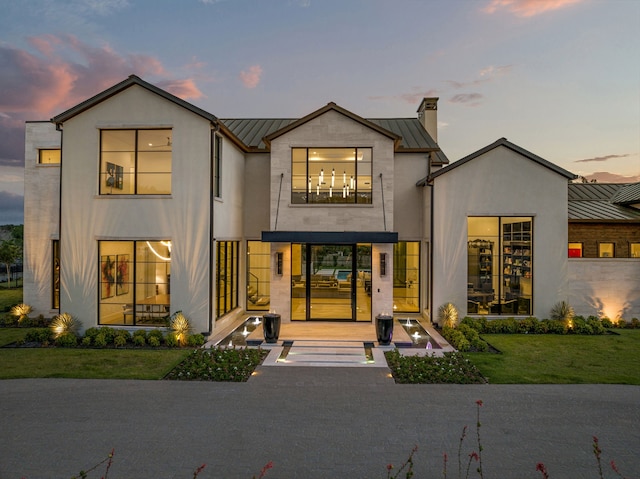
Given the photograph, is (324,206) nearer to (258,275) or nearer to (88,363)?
(258,275)

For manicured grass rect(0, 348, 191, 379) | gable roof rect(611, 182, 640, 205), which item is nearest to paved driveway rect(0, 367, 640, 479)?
manicured grass rect(0, 348, 191, 379)

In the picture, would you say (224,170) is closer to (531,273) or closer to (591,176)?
(531,273)

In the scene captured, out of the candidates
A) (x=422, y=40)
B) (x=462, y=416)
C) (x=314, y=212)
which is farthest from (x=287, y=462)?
(x=422, y=40)

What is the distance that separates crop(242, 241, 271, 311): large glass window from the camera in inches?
595

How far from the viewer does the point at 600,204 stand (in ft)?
55.9

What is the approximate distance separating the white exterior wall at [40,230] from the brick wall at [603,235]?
21.3 m

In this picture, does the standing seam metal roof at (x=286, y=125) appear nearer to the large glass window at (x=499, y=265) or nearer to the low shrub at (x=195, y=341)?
the large glass window at (x=499, y=265)

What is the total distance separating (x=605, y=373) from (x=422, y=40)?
1716 cm

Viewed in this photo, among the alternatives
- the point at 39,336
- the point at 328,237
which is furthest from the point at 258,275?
the point at 39,336

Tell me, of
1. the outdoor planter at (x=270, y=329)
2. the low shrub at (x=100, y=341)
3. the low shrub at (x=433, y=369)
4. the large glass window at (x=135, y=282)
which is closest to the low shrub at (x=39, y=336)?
the large glass window at (x=135, y=282)

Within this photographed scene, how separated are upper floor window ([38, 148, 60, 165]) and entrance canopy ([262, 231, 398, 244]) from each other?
9.09 metres

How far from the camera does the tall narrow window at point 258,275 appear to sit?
15125mm

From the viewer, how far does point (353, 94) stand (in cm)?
2380

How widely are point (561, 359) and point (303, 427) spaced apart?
767 centimetres
